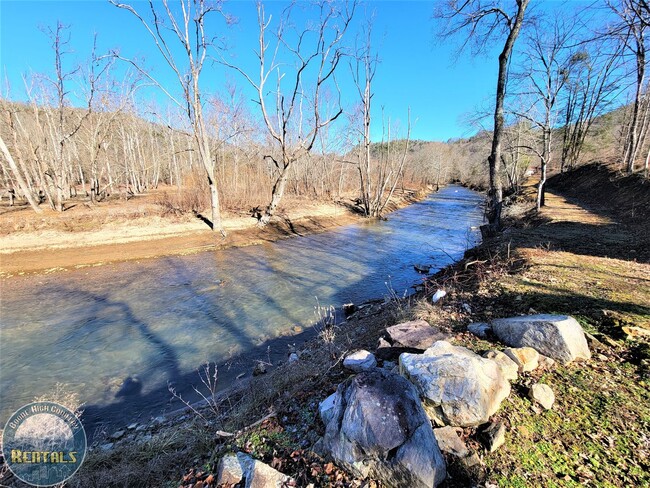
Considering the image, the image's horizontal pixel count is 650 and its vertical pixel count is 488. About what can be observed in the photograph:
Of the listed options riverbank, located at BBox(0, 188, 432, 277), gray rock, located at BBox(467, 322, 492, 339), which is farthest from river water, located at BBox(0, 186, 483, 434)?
gray rock, located at BBox(467, 322, 492, 339)

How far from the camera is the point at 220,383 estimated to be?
4672 millimetres

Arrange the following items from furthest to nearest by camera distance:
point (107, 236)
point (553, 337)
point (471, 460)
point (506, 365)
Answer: point (107, 236) < point (553, 337) < point (506, 365) < point (471, 460)

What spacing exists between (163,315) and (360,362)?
6.09m

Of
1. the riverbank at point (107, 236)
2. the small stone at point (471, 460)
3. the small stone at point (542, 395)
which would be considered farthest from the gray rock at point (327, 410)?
the riverbank at point (107, 236)

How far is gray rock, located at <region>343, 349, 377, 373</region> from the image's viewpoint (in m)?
3.04

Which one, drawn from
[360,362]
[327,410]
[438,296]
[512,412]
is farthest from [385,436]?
[438,296]

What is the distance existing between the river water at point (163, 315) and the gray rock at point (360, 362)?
250 cm

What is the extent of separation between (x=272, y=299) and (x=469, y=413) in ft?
21.4

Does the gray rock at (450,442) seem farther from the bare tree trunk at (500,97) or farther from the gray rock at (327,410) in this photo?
the bare tree trunk at (500,97)

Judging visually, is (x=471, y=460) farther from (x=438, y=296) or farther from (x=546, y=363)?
(x=438, y=296)

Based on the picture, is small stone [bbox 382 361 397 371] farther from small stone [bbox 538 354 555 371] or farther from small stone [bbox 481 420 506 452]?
small stone [bbox 538 354 555 371]

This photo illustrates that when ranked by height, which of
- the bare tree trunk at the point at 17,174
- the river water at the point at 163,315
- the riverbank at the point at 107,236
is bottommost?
the river water at the point at 163,315

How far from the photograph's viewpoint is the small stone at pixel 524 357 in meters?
2.53

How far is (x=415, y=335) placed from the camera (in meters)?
3.31
